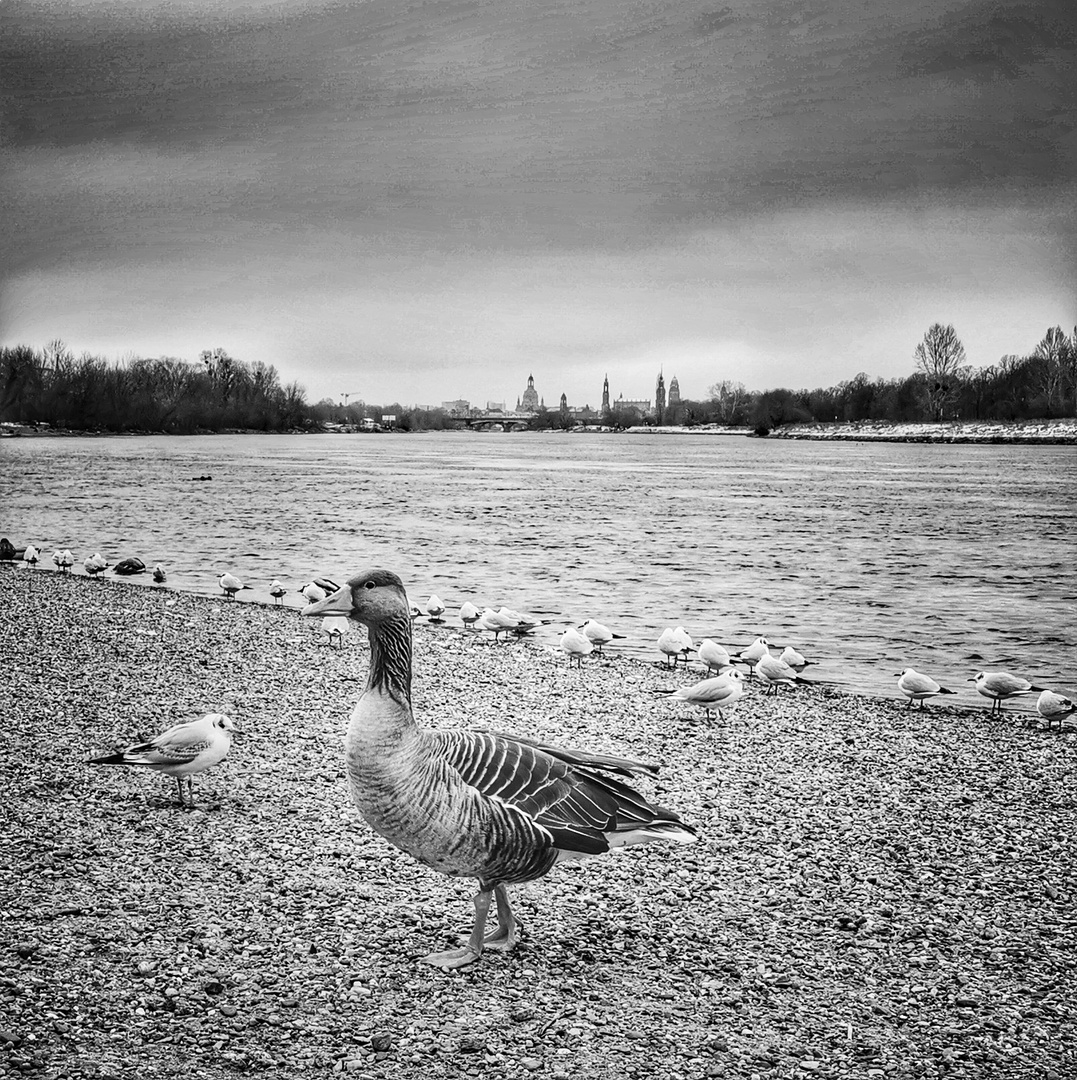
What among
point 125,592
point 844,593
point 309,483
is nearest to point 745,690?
point 844,593

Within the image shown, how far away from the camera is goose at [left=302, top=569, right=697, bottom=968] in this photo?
4469 mm

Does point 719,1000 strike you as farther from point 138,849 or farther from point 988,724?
point 988,724

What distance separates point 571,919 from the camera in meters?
5.50

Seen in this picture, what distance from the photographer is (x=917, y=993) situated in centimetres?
474

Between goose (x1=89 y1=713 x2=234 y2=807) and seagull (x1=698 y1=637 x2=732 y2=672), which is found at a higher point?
goose (x1=89 y1=713 x2=234 y2=807)

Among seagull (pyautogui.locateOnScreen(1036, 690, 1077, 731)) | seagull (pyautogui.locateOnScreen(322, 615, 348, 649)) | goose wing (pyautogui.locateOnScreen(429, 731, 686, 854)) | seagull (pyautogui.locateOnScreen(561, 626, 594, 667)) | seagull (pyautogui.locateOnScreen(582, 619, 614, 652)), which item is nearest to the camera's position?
goose wing (pyautogui.locateOnScreen(429, 731, 686, 854))

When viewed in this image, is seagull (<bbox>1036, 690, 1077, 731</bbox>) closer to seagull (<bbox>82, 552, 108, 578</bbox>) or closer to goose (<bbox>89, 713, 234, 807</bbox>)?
goose (<bbox>89, 713, 234, 807</bbox>)

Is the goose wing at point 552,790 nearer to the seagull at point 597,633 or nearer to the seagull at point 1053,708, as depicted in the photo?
the seagull at point 1053,708

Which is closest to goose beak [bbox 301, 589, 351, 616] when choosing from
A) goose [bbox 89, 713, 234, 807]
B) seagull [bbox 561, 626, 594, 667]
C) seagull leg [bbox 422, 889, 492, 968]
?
seagull leg [bbox 422, 889, 492, 968]

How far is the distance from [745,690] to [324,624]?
6.80 meters

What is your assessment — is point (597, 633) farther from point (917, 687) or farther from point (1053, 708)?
point (1053, 708)

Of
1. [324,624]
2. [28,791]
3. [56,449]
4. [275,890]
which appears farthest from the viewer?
[56,449]

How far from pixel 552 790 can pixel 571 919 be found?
125 centimetres

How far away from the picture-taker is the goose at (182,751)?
269 inches
